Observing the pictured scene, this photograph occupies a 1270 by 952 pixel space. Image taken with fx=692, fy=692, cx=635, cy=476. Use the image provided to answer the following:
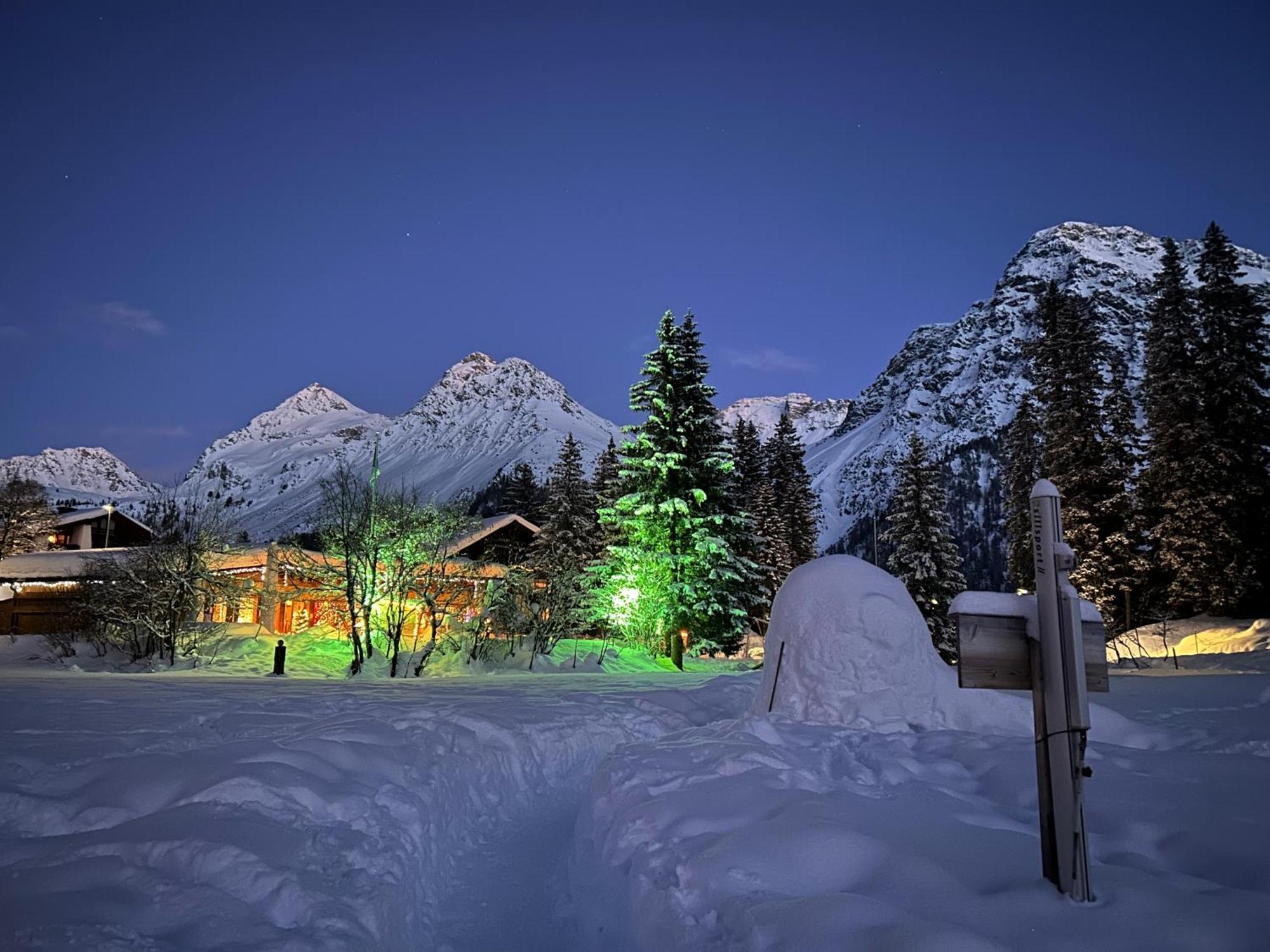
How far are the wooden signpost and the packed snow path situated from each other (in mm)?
3084

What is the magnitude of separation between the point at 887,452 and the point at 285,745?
173m

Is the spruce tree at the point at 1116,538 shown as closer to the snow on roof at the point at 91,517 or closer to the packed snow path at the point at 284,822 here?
the packed snow path at the point at 284,822

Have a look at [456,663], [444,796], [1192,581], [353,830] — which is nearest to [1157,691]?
[444,796]

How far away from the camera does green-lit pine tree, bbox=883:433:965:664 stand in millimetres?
Result: 31453

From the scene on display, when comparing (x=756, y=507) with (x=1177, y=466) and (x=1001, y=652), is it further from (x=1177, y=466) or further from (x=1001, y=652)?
(x=1001, y=652)

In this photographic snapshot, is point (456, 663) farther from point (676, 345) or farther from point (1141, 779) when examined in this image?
point (1141, 779)

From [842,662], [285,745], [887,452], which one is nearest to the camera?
[285,745]

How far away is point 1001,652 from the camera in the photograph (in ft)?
9.86

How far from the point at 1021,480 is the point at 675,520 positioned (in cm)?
1700

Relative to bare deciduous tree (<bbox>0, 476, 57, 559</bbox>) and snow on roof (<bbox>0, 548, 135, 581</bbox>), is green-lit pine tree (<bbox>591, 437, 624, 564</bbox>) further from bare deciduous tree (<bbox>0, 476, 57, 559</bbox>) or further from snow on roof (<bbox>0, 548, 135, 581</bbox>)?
bare deciduous tree (<bbox>0, 476, 57, 559</bbox>)

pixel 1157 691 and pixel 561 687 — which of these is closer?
pixel 1157 691

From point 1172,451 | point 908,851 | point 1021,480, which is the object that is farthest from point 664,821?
point 1021,480

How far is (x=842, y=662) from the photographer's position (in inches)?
325

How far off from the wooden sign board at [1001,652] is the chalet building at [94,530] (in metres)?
47.0
